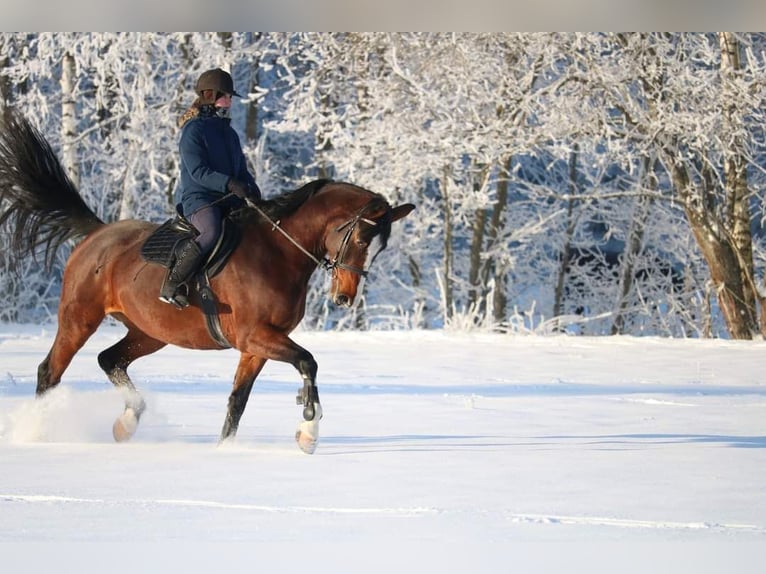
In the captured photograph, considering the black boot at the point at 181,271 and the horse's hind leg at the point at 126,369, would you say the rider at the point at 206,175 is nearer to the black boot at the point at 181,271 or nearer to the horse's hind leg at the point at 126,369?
the black boot at the point at 181,271

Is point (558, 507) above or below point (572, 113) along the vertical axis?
below

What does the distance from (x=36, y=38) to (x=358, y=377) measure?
444 inches

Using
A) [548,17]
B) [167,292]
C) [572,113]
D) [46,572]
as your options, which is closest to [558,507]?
[46,572]

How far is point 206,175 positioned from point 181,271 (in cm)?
51

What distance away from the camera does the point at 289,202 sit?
6145 millimetres

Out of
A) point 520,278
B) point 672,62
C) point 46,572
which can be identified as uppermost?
point 672,62

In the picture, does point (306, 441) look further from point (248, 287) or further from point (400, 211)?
point (400, 211)

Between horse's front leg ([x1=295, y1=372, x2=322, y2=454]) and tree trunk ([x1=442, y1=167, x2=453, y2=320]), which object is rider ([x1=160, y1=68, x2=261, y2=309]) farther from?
tree trunk ([x1=442, y1=167, x2=453, y2=320])

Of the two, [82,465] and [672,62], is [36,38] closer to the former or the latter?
[672,62]

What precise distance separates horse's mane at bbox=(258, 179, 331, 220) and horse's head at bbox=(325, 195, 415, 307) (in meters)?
0.38

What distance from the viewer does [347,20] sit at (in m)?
6.32

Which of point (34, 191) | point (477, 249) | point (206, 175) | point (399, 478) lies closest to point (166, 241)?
point (206, 175)

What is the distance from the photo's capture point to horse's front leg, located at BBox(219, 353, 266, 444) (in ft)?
20.4

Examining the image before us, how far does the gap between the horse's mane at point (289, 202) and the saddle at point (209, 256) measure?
20cm
